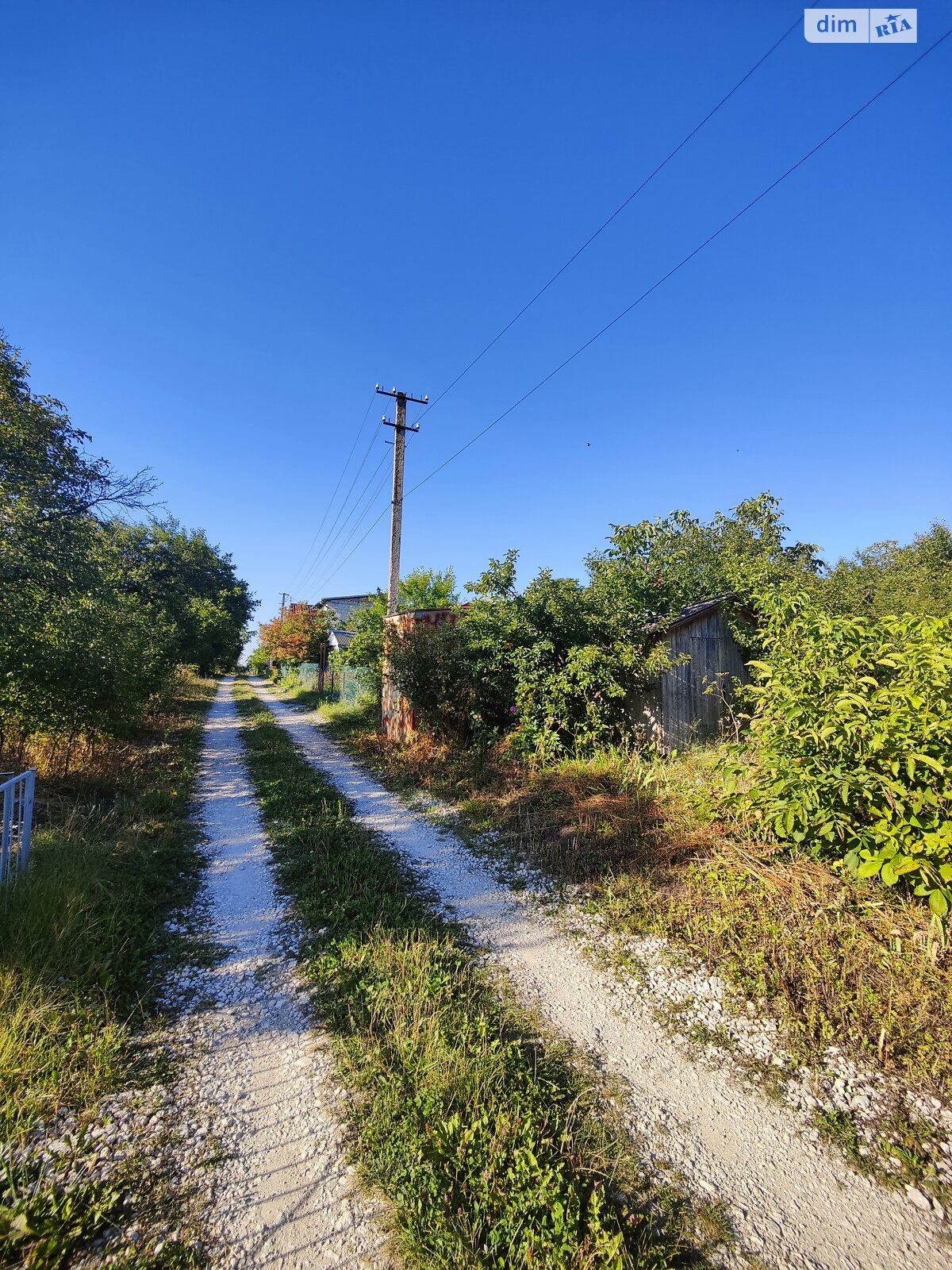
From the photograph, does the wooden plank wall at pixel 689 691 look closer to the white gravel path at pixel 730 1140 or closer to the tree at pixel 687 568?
the tree at pixel 687 568

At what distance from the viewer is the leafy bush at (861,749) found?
10.3 ft

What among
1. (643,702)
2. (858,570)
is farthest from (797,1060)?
(858,570)

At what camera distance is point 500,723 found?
376 inches

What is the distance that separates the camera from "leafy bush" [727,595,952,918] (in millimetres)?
3145

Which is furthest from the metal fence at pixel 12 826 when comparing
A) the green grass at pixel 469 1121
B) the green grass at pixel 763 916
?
the green grass at pixel 763 916

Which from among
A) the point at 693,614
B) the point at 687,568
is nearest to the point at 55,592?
the point at 693,614

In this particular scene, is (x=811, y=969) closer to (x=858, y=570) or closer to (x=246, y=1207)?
(x=246, y=1207)

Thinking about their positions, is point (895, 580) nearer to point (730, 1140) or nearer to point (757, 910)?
point (757, 910)

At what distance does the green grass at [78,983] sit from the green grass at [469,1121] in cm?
98

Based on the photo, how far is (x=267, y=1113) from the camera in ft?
7.76

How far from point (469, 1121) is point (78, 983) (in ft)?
8.35

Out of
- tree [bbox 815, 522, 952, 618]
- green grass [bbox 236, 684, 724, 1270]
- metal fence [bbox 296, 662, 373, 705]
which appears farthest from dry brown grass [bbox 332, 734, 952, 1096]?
metal fence [bbox 296, 662, 373, 705]

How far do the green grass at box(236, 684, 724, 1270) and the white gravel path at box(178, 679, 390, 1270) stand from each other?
14 cm

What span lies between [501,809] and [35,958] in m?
4.77
